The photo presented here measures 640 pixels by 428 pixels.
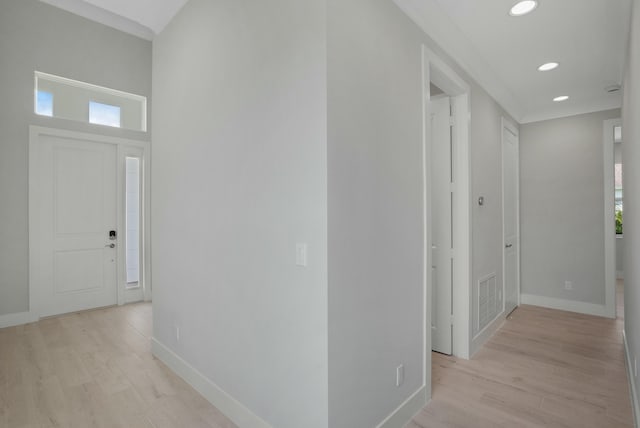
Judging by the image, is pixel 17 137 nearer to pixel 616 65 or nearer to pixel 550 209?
pixel 616 65

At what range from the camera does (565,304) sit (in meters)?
4.39

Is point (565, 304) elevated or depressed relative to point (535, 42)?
depressed

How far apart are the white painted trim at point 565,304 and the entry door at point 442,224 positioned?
2416mm

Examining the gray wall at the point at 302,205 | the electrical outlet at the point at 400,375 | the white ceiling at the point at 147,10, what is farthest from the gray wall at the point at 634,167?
the white ceiling at the point at 147,10

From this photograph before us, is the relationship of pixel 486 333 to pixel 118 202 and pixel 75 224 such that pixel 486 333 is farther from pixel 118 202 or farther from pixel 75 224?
pixel 75 224

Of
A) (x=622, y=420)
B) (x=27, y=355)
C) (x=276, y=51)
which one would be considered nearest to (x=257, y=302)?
(x=276, y=51)

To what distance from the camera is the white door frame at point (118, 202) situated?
3.81 metres

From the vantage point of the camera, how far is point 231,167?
2047 mm

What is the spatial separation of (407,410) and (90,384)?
2239mm

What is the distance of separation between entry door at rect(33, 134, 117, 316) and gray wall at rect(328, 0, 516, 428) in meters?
4.07

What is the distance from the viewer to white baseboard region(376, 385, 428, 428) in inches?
74.3

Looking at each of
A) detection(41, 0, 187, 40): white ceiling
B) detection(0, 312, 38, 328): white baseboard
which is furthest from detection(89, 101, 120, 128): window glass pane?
detection(0, 312, 38, 328): white baseboard

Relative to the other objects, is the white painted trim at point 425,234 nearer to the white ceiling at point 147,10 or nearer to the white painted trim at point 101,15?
the white ceiling at point 147,10

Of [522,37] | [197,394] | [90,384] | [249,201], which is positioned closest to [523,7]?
[522,37]
